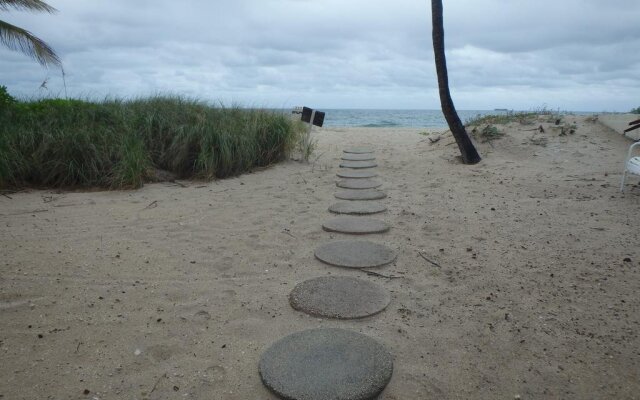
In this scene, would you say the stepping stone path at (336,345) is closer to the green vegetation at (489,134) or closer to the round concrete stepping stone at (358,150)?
the green vegetation at (489,134)

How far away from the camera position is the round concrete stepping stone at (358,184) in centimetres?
533

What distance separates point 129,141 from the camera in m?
5.12

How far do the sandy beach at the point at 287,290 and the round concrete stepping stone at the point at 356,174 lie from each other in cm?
126

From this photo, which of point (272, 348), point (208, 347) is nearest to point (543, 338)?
point (272, 348)

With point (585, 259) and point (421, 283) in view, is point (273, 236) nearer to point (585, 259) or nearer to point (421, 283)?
point (421, 283)

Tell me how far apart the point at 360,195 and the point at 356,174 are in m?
1.35

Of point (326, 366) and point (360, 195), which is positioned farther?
point (360, 195)

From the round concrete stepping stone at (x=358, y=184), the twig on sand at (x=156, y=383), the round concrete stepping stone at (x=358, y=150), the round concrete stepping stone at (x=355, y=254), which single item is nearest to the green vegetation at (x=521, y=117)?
the round concrete stepping stone at (x=358, y=150)

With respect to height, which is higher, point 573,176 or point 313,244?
point 573,176

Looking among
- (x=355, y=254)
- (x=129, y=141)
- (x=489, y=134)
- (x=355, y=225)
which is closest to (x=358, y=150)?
(x=489, y=134)

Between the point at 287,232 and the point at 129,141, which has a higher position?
the point at 129,141

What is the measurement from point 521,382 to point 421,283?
37.4 inches

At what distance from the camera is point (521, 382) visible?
1.73 metres

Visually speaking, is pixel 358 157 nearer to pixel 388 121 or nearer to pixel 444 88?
pixel 444 88
